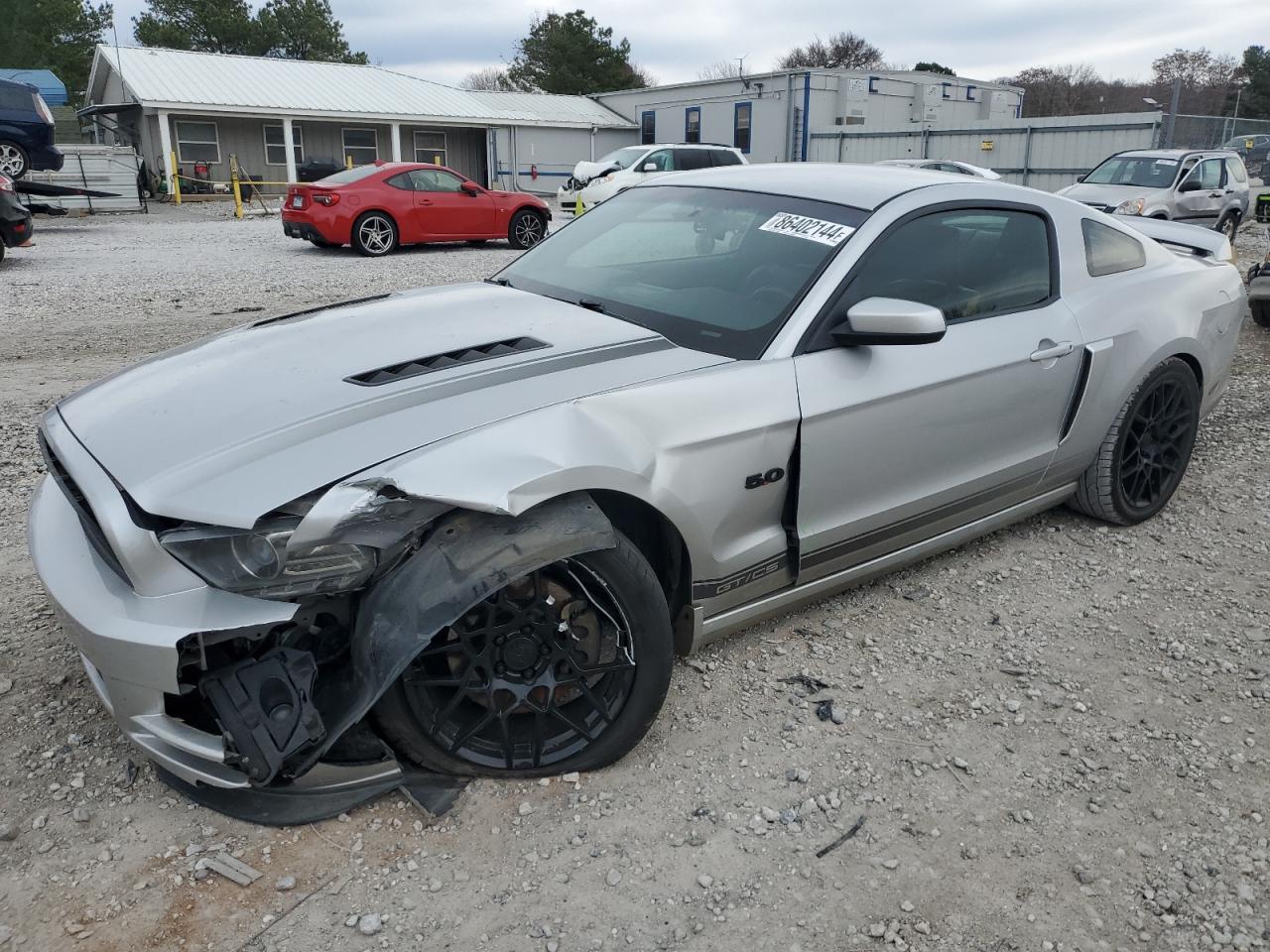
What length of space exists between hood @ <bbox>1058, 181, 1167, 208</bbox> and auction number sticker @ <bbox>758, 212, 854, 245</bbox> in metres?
12.6

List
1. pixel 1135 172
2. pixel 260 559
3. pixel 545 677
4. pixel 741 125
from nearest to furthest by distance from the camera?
pixel 260 559 < pixel 545 677 < pixel 1135 172 < pixel 741 125

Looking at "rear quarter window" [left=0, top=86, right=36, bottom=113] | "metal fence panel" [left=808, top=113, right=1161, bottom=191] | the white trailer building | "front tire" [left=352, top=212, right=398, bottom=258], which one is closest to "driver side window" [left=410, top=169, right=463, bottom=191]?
"front tire" [left=352, top=212, right=398, bottom=258]

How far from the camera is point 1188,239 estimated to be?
4.90m

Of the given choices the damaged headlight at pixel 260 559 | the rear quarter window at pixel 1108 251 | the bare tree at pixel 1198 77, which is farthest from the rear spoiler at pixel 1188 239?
the bare tree at pixel 1198 77

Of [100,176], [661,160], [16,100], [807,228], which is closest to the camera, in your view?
[807,228]

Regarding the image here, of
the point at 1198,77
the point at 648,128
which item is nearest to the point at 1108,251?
the point at 648,128

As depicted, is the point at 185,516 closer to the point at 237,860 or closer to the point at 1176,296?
the point at 237,860

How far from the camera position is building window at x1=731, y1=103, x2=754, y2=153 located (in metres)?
32.3

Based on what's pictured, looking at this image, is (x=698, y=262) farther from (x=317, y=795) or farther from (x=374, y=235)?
(x=374, y=235)

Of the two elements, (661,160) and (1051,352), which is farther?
(661,160)

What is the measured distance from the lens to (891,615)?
349cm

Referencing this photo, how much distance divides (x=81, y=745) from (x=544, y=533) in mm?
1509

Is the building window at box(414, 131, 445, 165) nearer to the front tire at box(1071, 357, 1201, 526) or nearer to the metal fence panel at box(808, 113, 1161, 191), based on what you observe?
the metal fence panel at box(808, 113, 1161, 191)

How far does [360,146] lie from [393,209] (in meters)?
20.8
